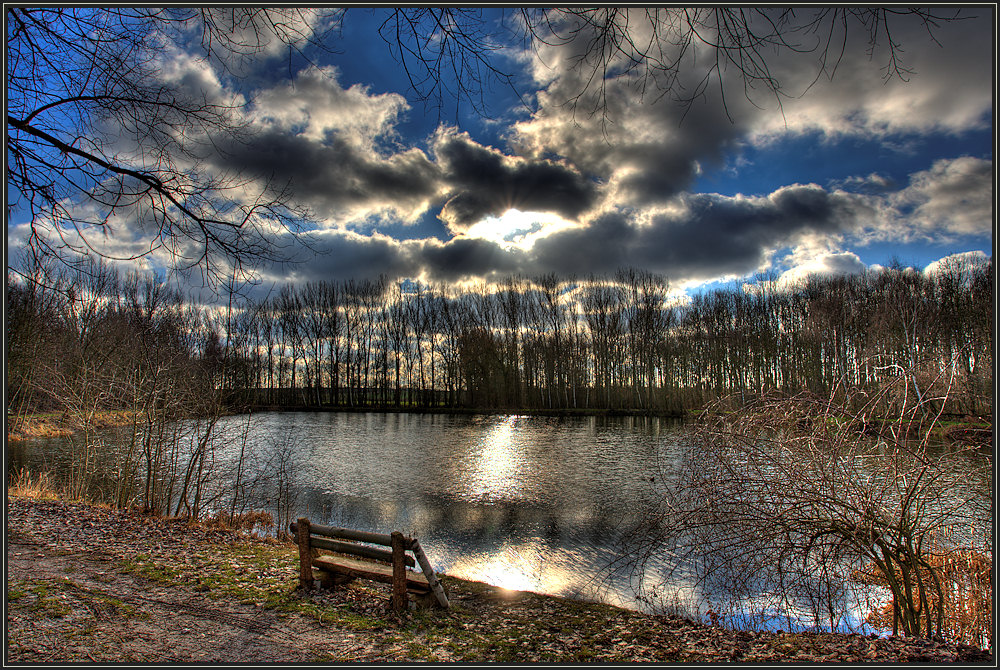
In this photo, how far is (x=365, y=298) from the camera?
63.9m

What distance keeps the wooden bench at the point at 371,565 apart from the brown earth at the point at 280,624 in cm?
23

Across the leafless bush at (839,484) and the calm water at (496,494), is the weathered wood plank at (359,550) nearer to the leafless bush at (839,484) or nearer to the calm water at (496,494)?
the calm water at (496,494)

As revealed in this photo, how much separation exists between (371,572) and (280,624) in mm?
1184

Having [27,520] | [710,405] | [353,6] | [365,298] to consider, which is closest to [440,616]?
[710,405]

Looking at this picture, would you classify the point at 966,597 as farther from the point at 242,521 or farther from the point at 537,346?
the point at 537,346

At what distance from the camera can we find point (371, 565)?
6.52 meters

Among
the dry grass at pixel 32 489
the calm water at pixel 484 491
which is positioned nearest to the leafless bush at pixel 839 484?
the calm water at pixel 484 491

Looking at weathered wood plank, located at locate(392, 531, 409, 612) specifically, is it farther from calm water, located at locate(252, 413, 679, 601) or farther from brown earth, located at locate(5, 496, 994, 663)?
calm water, located at locate(252, 413, 679, 601)

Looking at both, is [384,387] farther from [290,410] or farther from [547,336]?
[547,336]

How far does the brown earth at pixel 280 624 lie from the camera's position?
14.5ft

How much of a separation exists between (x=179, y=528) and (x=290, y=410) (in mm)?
52190

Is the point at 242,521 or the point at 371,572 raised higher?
the point at 371,572

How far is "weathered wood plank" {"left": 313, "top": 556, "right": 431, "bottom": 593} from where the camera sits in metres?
6.06

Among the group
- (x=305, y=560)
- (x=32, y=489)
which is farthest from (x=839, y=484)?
(x=32, y=489)
